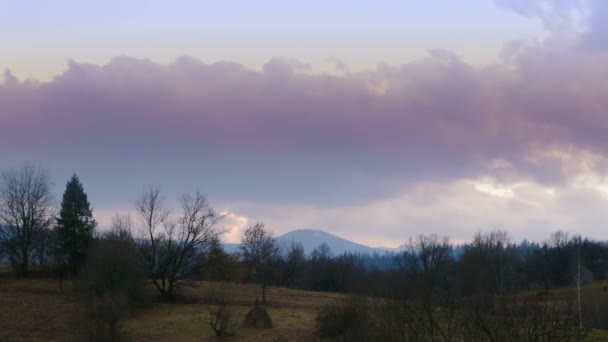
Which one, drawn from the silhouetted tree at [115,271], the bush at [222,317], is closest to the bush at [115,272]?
the silhouetted tree at [115,271]

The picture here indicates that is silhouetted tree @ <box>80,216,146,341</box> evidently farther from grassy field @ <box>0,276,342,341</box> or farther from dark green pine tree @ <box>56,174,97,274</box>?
dark green pine tree @ <box>56,174,97,274</box>

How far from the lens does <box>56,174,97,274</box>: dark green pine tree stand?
61.3 m

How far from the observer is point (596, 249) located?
109875 mm

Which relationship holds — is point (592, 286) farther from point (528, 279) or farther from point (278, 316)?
point (278, 316)

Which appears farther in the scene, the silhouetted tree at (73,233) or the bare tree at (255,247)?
the bare tree at (255,247)

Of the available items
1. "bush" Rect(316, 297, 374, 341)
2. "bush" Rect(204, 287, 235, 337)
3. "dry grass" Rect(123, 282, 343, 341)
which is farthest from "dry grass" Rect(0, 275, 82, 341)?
"bush" Rect(316, 297, 374, 341)

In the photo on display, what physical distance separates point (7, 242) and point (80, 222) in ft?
31.4

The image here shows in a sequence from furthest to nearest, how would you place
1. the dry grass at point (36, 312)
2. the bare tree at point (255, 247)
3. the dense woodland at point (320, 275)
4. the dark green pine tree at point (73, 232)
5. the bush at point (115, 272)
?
the bare tree at point (255, 247), the dark green pine tree at point (73, 232), the bush at point (115, 272), the dry grass at point (36, 312), the dense woodland at point (320, 275)

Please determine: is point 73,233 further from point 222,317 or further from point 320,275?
point 320,275

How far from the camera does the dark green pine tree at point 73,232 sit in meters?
61.3

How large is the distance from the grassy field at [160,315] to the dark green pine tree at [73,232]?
3.14 m

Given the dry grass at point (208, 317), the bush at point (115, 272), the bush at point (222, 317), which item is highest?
the bush at point (115, 272)

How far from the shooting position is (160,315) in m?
50.2

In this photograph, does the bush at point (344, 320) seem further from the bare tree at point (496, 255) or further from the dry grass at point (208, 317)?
the bare tree at point (496, 255)
